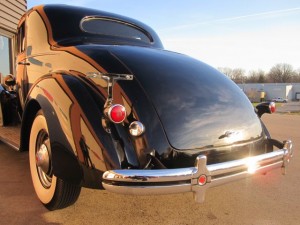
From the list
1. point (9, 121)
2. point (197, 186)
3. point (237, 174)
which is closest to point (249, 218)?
point (237, 174)

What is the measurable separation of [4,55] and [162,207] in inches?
344

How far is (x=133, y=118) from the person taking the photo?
101 inches

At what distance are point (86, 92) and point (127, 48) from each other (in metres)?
0.90

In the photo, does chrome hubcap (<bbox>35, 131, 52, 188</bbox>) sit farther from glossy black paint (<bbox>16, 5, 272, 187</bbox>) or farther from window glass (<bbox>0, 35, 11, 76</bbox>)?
window glass (<bbox>0, 35, 11, 76</bbox>)

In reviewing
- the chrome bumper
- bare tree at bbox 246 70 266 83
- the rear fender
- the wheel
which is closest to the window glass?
the wheel

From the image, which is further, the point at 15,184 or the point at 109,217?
the point at 15,184

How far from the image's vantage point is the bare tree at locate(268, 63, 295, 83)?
12262 centimetres

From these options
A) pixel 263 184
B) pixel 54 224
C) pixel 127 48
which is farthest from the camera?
pixel 263 184

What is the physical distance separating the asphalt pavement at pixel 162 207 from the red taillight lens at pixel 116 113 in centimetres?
96

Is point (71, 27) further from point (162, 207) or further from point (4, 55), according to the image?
point (4, 55)

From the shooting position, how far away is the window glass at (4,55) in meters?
9.92

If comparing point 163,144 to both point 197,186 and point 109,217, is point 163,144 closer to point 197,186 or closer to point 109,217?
point 197,186

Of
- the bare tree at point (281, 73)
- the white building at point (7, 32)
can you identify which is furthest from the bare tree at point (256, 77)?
the white building at point (7, 32)

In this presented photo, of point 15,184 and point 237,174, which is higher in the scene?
point 237,174
